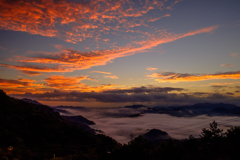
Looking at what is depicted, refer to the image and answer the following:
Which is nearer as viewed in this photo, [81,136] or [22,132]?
[22,132]

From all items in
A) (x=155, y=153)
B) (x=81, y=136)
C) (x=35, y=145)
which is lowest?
(x=81, y=136)

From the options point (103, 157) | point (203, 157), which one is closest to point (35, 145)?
point (103, 157)

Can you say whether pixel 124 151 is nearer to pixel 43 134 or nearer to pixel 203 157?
pixel 203 157

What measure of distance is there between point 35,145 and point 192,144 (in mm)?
82924

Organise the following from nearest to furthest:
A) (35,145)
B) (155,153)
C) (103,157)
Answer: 1. (103,157)
2. (155,153)
3. (35,145)

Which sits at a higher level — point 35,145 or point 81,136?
point 35,145

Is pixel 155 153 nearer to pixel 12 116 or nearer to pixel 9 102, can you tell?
pixel 12 116

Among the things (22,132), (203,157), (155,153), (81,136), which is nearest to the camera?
(203,157)

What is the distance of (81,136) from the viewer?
132m

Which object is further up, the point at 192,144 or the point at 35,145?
the point at 192,144

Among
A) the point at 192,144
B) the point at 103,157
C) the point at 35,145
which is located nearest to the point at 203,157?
the point at 103,157

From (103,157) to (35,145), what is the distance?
64231 millimetres

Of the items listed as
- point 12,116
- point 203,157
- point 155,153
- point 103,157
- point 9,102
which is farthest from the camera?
point 9,102

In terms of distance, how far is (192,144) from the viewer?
2327 inches
